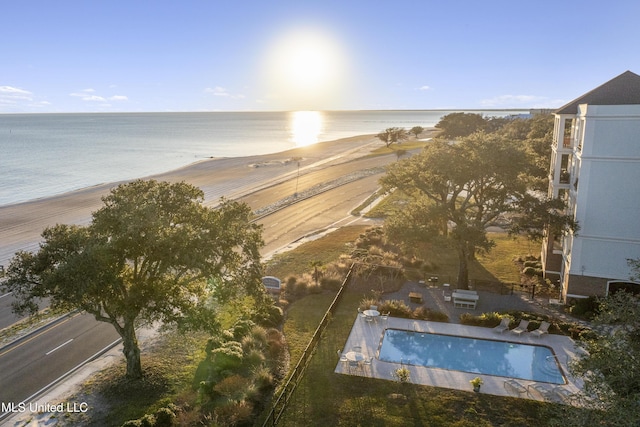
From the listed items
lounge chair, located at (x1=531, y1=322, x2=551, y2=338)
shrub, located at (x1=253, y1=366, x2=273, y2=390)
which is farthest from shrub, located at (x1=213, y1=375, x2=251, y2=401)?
lounge chair, located at (x1=531, y1=322, x2=551, y2=338)

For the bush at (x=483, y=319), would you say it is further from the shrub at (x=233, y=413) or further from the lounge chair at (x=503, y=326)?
the shrub at (x=233, y=413)

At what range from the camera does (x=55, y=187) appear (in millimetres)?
85000

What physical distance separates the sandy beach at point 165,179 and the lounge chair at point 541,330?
43.1 metres

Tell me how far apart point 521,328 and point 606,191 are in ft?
32.0

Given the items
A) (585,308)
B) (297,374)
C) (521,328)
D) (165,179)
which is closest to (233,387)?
(297,374)

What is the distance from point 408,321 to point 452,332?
8.53 feet

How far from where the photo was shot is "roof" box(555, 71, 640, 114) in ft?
89.9

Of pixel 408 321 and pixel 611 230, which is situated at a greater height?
pixel 611 230

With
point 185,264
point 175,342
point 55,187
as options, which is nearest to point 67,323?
point 175,342

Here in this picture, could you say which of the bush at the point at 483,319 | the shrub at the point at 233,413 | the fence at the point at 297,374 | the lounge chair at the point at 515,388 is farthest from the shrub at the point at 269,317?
the lounge chair at the point at 515,388

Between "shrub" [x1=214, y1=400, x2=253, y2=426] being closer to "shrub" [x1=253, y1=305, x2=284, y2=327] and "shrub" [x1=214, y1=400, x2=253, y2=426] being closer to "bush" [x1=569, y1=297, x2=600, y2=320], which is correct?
"shrub" [x1=253, y1=305, x2=284, y2=327]

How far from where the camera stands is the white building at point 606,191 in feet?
85.2

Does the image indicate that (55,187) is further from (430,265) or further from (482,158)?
(482,158)

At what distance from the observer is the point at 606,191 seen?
26.8m
